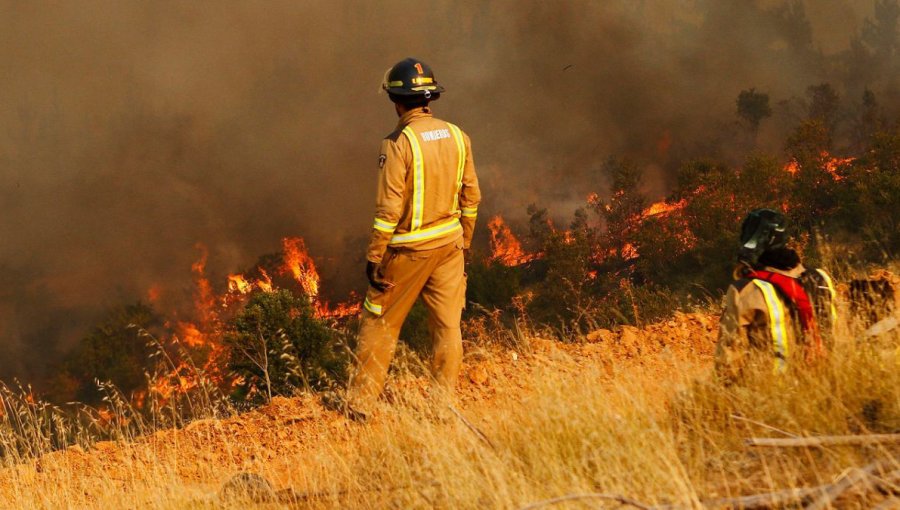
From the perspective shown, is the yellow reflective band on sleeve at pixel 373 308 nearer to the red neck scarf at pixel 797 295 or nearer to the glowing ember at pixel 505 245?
the red neck scarf at pixel 797 295

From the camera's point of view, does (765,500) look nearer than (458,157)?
Yes

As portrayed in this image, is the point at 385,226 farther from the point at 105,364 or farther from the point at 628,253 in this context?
the point at 105,364

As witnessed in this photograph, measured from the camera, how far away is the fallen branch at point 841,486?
238 cm

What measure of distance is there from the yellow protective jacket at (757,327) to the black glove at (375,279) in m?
2.33

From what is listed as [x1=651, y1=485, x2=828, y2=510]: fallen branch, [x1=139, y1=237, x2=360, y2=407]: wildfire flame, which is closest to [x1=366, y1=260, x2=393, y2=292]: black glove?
[x1=651, y1=485, x2=828, y2=510]: fallen branch

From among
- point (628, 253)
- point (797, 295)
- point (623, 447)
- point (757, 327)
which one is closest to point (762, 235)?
point (797, 295)

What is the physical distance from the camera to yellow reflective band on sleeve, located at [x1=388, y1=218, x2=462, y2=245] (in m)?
5.25

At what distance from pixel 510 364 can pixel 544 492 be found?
13.8 feet

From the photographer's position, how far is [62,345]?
471 feet

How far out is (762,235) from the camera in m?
3.49

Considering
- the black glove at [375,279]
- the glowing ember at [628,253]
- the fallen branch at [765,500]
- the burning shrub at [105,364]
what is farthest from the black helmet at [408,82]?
the burning shrub at [105,364]

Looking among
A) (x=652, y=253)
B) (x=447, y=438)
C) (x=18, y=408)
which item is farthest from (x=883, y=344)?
(x=652, y=253)

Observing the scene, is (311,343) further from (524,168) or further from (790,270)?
(524,168)

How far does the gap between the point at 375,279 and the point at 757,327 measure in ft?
8.21
